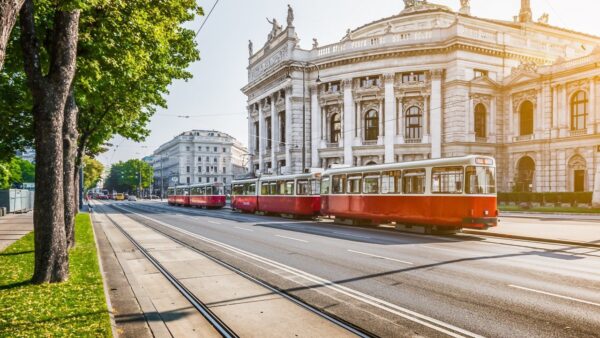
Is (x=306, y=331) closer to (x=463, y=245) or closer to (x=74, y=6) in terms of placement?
(x=74, y=6)

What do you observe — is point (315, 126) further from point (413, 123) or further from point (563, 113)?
point (563, 113)

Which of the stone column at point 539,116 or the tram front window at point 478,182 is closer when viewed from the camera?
the tram front window at point 478,182

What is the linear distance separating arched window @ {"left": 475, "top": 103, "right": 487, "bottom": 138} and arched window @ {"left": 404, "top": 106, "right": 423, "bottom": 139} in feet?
19.0

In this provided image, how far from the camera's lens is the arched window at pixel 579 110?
131ft

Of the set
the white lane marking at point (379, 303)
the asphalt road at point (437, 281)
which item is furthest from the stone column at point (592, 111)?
the white lane marking at point (379, 303)

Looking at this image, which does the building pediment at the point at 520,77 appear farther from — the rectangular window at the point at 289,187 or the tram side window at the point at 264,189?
the tram side window at the point at 264,189

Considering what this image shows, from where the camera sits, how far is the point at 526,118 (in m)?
45.3

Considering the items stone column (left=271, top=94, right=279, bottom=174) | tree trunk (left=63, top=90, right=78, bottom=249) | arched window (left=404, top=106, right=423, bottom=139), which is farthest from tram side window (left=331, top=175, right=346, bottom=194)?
stone column (left=271, top=94, right=279, bottom=174)

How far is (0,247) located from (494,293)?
48.7 ft

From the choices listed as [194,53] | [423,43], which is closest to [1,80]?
[194,53]

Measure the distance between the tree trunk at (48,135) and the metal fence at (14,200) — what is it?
32.8 metres

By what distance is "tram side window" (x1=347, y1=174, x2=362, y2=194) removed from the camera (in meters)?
24.3

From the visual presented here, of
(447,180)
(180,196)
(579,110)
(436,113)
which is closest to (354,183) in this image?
(447,180)

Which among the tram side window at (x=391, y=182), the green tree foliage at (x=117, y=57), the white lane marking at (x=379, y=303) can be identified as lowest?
the white lane marking at (x=379, y=303)
